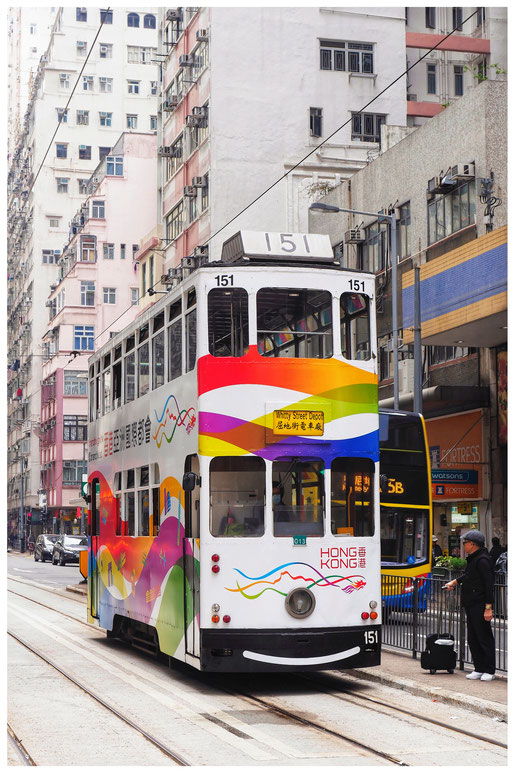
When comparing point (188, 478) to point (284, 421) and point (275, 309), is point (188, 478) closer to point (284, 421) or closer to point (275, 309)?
point (284, 421)

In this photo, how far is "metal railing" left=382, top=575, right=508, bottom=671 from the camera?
45.2 feet

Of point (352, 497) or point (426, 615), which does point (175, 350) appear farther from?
point (426, 615)

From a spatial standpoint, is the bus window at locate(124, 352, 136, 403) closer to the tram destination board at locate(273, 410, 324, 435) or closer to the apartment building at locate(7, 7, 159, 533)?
the tram destination board at locate(273, 410, 324, 435)

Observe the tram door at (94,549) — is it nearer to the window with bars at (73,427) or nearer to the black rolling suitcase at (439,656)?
the black rolling suitcase at (439,656)

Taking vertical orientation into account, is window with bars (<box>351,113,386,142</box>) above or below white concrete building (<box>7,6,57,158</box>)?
below

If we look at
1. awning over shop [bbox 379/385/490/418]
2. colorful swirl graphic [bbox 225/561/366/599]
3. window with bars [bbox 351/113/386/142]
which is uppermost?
window with bars [bbox 351/113/386/142]

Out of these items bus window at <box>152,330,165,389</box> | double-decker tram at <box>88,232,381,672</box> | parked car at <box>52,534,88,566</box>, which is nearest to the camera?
double-decker tram at <box>88,232,381,672</box>

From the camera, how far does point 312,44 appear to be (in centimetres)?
4475

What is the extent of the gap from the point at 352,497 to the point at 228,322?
88.6 inches

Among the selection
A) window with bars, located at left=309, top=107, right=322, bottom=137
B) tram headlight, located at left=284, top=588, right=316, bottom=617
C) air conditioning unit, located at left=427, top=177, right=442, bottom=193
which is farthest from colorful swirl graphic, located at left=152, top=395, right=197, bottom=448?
window with bars, located at left=309, top=107, right=322, bottom=137

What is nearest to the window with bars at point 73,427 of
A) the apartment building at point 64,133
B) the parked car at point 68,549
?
the apartment building at point 64,133

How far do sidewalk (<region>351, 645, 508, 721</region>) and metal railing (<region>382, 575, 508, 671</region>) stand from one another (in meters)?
0.42

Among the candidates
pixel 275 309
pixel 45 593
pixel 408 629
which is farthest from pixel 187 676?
pixel 45 593

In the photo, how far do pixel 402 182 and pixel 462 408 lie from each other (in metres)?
7.82
